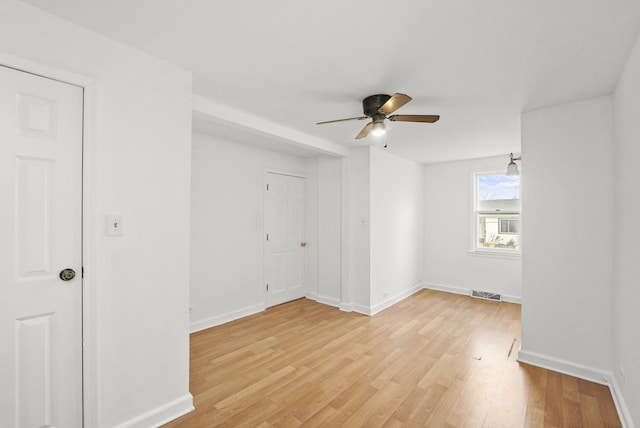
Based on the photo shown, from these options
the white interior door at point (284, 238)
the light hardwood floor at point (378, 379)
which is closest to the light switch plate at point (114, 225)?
the light hardwood floor at point (378, 379)

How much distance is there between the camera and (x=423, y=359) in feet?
9.47

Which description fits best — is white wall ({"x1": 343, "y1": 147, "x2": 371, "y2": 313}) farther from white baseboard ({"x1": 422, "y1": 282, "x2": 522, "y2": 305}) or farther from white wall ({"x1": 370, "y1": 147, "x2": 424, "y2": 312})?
white baseboard ({"x1": 422, "y1": 282, "x2": 522, "y2": 305})

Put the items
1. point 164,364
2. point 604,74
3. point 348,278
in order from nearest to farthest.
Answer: point 164,364 → point 604,74 → point 348,278

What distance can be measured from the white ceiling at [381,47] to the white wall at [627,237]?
0.22 meters

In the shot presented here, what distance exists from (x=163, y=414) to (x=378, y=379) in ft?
5.44

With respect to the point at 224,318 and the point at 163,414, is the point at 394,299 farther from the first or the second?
the point at 163,414

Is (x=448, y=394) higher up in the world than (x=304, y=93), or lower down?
lower down

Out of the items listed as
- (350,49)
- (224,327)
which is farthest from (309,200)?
(350,49)

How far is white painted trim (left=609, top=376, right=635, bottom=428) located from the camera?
6.22 ft

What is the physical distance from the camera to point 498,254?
493cm

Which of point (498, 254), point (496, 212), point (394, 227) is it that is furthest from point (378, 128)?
point (498, 254)

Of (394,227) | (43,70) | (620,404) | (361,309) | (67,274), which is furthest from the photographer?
(394,227)

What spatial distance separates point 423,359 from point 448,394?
0.57 meters

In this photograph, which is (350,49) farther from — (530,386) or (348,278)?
(348,278)
